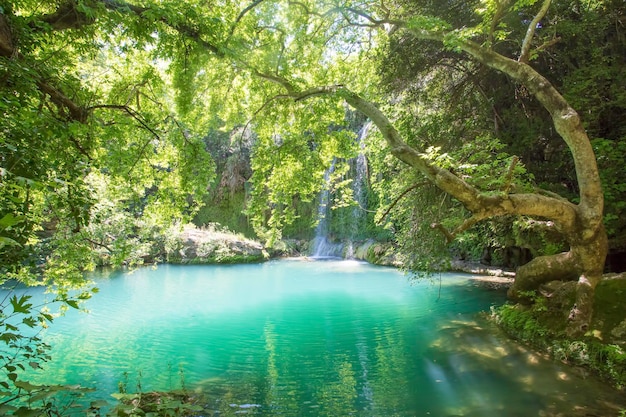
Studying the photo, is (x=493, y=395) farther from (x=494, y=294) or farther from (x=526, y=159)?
(x=494, y=294)

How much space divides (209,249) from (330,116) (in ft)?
56.6

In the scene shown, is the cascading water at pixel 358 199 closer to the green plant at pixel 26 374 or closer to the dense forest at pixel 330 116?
the dense forest at pixel 330 116

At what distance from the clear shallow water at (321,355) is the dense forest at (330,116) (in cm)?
155

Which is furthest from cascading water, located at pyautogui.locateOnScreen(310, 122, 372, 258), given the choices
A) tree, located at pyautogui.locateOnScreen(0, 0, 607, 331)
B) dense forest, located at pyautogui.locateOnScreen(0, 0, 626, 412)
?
tree, located at pyautogui.locateOnScreen(0, 0, 607, 331)

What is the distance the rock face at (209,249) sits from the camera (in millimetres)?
23359

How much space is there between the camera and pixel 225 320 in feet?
34.8

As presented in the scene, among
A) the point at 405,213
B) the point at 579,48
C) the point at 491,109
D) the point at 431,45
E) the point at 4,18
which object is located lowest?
the point at 405,213

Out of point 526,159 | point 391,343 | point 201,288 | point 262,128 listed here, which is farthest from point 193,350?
point 526,159

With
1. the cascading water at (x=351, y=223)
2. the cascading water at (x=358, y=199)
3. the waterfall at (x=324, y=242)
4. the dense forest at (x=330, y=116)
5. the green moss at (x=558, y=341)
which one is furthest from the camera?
the waterfall at (x=324, y=242)

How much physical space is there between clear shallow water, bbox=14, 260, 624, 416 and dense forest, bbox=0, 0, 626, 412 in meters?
1.55

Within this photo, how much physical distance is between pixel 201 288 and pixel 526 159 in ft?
41.6

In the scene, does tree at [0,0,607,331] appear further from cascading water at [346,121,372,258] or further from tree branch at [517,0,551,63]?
cascading water at [346,121,372,258]

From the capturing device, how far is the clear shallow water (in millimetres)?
5461

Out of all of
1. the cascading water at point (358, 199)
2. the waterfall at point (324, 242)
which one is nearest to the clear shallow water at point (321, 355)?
the cascading water at point (358, 199)
